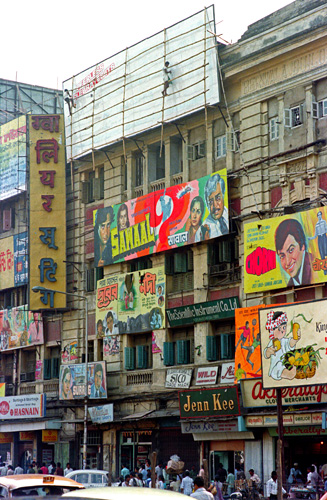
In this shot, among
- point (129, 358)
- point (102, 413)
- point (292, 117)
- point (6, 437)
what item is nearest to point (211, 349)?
point (129, 358)

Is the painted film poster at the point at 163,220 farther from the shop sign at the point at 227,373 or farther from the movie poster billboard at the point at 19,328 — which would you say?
the movie poster billboard at the point at 19,328

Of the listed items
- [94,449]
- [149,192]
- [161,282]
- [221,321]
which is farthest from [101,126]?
[94,449]

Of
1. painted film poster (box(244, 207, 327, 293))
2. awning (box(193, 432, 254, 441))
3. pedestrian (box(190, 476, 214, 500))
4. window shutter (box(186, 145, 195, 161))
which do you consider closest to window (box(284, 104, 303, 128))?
painted film poster (box(244, 207, 327, 293))

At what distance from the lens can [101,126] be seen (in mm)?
38781

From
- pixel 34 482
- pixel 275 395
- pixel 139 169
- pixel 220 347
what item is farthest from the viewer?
pixel 139 169

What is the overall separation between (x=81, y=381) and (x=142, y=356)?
133 inches

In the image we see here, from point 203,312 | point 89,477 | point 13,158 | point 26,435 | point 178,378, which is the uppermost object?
point 13,158

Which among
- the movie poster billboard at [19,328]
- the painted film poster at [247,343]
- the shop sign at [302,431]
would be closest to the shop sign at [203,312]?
the painted film poster at [247,343]

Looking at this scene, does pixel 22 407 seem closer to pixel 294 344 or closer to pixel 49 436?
pixel 49 436

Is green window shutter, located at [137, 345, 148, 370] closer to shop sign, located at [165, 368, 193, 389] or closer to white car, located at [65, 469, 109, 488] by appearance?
shop sign, located at [165, 368, 193, 389]

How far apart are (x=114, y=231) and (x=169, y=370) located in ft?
24.2

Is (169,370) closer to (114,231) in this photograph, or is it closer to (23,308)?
(114,231)

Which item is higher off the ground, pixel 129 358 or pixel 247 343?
pixel 247 343

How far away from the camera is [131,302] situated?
36281 mm
